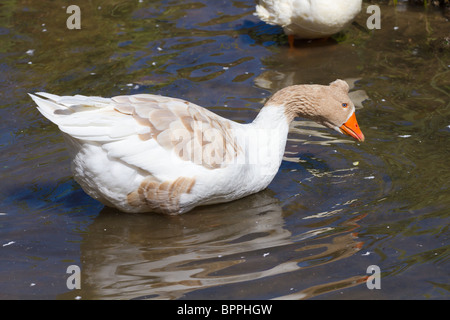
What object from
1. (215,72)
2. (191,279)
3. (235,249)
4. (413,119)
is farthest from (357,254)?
(215,72)

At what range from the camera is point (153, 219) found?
4.78m

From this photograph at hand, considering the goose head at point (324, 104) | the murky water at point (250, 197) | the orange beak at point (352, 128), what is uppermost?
the goose head at point (324, 104)

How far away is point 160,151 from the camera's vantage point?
4.46 metres

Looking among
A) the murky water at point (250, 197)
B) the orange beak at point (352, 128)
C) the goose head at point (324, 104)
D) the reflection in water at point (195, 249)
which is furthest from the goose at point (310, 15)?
the reflection in water at point (195, 249)

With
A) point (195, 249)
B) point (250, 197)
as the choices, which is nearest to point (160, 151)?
point (195, 249)

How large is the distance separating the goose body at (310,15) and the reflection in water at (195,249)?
3157 mm

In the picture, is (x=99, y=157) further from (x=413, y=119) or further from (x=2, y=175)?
(x=413, y=119)

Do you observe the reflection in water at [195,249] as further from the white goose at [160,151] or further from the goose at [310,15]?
→ the goose at [310,15]

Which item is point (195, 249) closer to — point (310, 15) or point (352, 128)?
point (352, 128)

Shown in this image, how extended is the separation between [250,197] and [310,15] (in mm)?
3095

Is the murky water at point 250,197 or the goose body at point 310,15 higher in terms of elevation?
the goose body at point 310,15

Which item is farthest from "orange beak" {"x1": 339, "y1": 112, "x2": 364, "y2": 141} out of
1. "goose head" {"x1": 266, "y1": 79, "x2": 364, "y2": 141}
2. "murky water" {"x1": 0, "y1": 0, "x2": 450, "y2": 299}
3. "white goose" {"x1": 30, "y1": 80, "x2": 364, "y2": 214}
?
"murky water" {"x1": 0, "y1": 0, "x2": 450, "y2": 299}

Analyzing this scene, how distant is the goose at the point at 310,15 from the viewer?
732 centimetres

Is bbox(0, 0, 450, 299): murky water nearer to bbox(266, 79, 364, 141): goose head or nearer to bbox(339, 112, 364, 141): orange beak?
bbox(339, 112, 364, 141): orange beak
